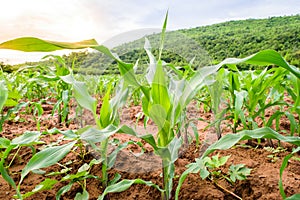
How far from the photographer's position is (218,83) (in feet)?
4.68

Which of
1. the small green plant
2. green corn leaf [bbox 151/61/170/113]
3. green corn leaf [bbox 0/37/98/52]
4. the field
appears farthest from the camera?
the small green plant

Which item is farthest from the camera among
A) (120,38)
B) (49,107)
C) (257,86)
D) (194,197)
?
(49,107)

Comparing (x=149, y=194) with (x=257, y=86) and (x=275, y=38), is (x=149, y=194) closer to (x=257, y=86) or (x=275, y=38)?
(x=257, y=86)

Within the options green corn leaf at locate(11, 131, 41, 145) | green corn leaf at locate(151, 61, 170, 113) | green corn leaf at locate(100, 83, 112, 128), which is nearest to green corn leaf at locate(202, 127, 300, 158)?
green corn leaf at locate(151, 61, 170, 113)

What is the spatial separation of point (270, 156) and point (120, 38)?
0.87 meters

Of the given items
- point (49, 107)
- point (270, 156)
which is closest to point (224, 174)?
point (270, 156)

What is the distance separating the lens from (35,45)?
2.03ft

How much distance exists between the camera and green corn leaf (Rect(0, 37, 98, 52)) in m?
0.59

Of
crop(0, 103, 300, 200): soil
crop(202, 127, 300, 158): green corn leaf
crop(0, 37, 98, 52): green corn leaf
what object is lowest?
crop(0, 103, 300, 200): soil

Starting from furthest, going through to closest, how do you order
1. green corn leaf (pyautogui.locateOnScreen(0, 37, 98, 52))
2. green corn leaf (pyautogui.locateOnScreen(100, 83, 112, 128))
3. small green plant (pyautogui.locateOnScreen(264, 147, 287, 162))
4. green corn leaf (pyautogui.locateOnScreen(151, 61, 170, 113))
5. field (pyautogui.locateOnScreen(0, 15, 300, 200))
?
small green plant (pyautogui.locateOnScreen(264, 147, 287, 162)), green corn leaf (pyautogui.locateOnScreen(100, 83, 112, 128)), green corn leaf (pyautogui.locateOnScreen(151, 61, 170, 113)), field (pyautogui.locateOnScreen(0, 15, 300, 200)), green corn leaf (pyautogui.locateOnScreen(0, 37, 98, 52))

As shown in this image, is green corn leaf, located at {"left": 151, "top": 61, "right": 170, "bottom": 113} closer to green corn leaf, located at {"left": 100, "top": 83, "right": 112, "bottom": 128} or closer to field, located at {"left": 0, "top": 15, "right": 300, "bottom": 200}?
field, located at {"left": 0, "top": 15, "right": 300, "bottom": 200}

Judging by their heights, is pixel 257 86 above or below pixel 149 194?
above

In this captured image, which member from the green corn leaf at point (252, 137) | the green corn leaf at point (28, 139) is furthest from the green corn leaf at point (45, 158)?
the green corn leaf at point (252, 137)

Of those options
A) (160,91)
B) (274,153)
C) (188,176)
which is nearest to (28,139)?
(160,91)
